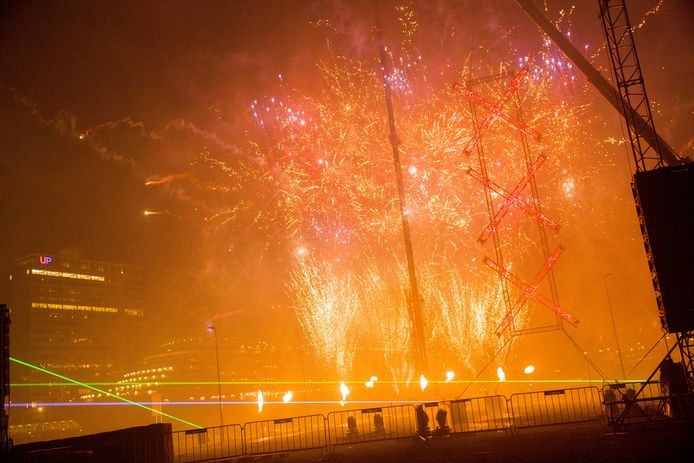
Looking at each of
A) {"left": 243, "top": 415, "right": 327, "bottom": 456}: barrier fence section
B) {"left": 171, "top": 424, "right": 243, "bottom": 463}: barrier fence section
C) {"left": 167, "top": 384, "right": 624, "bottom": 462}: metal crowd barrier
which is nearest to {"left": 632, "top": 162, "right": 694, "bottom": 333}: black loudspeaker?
{"left": 167, "top": 384, "right": 624, "bottom": 462}: metal crowd barrier

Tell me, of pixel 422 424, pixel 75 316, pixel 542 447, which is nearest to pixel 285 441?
pixel 422 424

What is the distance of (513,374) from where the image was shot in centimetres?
4222

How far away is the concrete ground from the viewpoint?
35.9 feet

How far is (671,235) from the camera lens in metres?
13.8

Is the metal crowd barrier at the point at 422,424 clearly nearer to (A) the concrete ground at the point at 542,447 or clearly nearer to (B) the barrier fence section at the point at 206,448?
(B) the barrier fence section at the point at 206,448

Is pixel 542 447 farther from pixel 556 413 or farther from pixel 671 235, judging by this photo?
pixel 556 413

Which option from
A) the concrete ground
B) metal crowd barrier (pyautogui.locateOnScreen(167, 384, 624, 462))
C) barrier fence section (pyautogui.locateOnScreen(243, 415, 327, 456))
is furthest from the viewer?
barrier fence section (pyautogui.locateOnScreen(243, 415, 327, 456))

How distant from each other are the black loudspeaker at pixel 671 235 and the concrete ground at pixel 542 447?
9.11ft

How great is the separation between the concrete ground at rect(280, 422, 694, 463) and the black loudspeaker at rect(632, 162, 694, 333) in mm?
2777

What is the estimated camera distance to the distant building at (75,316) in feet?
395

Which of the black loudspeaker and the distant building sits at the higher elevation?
the distant building

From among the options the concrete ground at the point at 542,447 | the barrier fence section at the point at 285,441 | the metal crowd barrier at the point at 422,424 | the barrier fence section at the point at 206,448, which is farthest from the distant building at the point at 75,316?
the concrete ground at the point at 542,447

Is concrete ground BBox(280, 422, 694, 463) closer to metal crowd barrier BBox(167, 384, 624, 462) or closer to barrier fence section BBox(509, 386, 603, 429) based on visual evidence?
metal crowd barrier BBox(167, 384, 624, 462)

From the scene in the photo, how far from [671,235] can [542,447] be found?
606 cm
